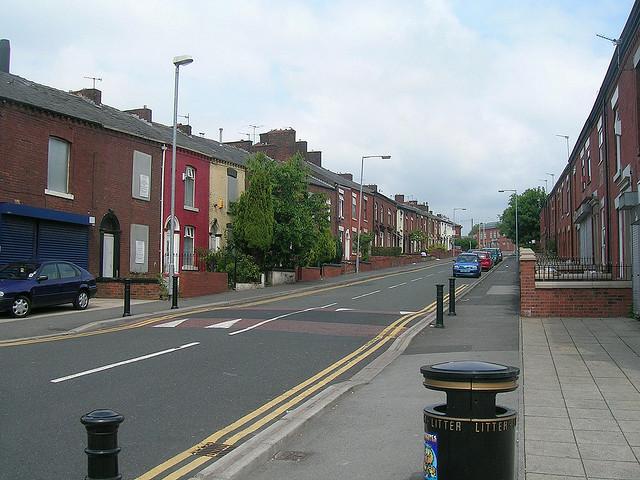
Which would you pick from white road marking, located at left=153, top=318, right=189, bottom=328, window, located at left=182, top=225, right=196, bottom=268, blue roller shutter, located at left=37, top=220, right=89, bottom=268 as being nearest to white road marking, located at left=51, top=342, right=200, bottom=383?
white road marking, located at left=153, top=318, right=189, bottom=328

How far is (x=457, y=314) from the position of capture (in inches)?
747

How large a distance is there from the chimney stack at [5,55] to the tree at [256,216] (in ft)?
37.0

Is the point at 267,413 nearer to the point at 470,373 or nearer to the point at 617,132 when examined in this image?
the point at 470,373

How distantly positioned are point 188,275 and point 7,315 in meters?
8.88

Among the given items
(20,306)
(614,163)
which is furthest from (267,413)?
(614,163)

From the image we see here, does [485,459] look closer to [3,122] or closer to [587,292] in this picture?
Answer: [587,292]

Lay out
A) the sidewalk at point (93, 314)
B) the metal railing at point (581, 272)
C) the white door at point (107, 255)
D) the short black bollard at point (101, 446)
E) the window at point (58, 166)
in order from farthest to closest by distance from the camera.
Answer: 1. the white door at point (107, 255)
2. the window at point (58, 166)
3. the metal railing at point (581, 272)
4. the sidewalk at point (93, 314)
5. the short black bollard at point (101, 446)

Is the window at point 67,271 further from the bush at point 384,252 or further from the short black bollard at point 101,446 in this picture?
the bush at point 384,252

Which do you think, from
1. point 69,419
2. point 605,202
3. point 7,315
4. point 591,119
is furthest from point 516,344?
point 591,119

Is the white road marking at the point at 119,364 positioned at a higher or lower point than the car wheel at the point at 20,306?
lower

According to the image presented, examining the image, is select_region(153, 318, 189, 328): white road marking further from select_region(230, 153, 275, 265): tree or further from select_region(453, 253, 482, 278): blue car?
select_region(453, 253, 482, 278): blue car

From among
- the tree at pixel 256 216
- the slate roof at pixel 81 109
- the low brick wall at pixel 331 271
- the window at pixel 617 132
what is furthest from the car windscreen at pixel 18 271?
the low brick wall at pixel 331 271

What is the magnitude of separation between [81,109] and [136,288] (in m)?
7.97

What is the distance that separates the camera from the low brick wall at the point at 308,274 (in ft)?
122
